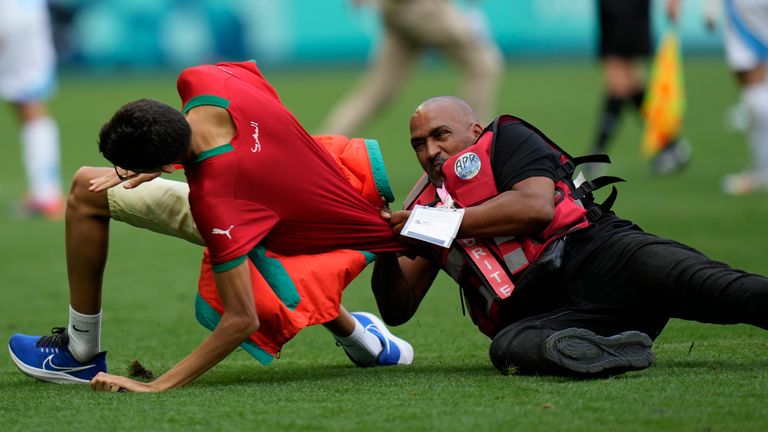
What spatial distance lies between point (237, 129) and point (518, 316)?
3.88 feet

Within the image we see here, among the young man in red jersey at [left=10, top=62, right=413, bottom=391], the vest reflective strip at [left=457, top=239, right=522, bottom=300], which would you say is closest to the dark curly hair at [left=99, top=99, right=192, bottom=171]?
the young man in red jersey at [left=10, top=62, right=413, bottom=391]

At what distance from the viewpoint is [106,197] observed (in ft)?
14.8

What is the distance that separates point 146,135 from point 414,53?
7592mm

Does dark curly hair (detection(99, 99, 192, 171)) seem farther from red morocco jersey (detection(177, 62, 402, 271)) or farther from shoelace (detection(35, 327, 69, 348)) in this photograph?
shoelace (detection(35, 327, 69, 348))

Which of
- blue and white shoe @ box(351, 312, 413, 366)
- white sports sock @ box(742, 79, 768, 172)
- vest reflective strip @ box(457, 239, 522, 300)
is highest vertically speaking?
vest reflective strip @ box(457, 239, 522, 300)

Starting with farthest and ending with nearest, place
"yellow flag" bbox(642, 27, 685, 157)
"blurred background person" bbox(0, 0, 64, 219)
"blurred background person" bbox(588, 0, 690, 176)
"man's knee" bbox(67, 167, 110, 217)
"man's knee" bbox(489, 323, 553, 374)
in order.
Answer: "yellow flag" bbox(642, 27, 685, 157)
"blurred background person" bbox(588, 0, 690, 176)
"blurred background person" bbox(0, 0, 64, 219)
"man's knee" bbox(67, 167, 110, 217)
"man's knee" bbox(489, 323, 553, 374)

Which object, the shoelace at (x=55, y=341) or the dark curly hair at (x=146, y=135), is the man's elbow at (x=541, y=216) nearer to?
the dark curly hair at (x=146, y=135)

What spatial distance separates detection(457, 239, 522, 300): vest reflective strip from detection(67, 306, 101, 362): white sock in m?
1.35

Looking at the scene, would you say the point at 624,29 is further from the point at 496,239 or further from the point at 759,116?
the point at 496,239

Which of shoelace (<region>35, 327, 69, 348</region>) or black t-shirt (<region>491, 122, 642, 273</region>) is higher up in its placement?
black t-shirt (<region>491, 122, 642, 273</region>)

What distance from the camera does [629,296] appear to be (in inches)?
174

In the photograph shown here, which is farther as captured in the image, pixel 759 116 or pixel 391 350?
pixel 759 116

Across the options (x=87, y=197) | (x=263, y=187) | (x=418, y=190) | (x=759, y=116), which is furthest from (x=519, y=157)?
(x=759, y=116)

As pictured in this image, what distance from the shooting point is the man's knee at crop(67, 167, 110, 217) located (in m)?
4.50
